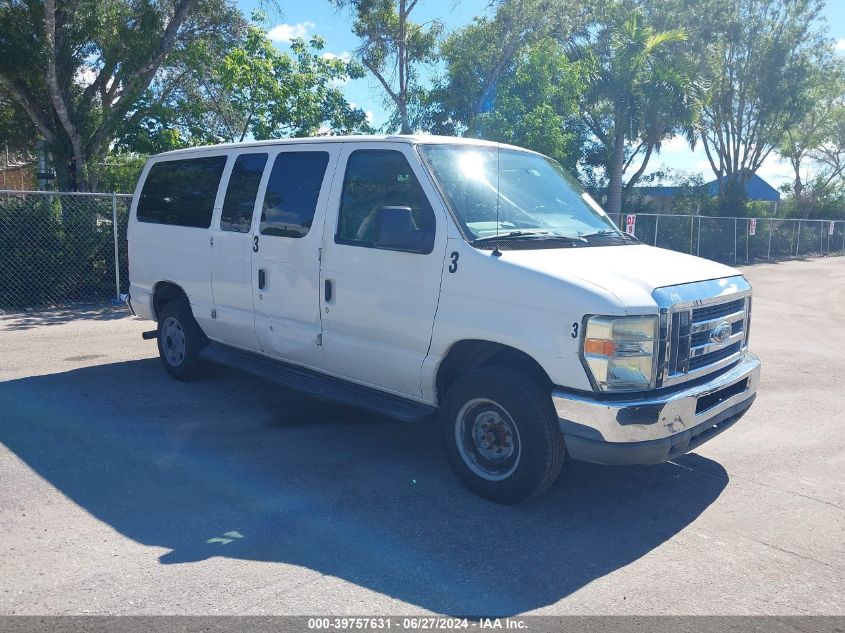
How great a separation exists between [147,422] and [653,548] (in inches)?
169

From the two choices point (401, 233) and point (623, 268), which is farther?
point (401, 233)

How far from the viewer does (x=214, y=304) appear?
23.0 feet

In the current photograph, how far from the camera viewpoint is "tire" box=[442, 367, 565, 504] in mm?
4504

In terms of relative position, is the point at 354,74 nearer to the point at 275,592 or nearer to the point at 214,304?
the point at 214,304

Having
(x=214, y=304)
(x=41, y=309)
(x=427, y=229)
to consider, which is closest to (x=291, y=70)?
(x=41, y=309)

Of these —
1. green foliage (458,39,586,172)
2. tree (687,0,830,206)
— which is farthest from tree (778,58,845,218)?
green foliage (458,39,586,172)

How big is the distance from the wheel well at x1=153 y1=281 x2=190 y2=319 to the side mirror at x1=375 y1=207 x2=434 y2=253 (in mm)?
3511

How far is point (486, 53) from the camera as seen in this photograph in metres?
23.7

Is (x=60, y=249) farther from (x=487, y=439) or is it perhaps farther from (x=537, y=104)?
(x=537, y=104)

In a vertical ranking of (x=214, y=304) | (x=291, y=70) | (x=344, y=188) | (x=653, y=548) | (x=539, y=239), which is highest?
(x=291, y=70)

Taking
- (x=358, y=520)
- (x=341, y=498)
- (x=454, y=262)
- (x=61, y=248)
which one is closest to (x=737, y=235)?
(x=61, y=248)

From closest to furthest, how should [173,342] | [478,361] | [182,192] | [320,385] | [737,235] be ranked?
[478,361], [320,385], [182,192], [173,342], [737,235]

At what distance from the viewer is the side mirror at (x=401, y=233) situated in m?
4.90

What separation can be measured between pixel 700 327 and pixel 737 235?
2572 cm
